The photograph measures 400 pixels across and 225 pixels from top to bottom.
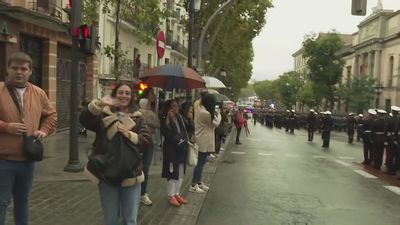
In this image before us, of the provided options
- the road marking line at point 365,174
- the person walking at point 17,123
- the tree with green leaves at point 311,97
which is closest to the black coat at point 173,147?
the person walking at point 17,123

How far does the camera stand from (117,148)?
455cm

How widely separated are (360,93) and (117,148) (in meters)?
49.9

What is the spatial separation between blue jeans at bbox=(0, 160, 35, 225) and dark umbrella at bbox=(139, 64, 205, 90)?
4092mm

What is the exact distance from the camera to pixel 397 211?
8539 millimetres

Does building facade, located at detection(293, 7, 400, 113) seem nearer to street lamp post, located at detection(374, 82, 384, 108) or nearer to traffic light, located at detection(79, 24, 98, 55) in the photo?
street lamp post, located at detection(374, 82, 384, 108)

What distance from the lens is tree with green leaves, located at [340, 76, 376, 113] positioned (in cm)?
5109

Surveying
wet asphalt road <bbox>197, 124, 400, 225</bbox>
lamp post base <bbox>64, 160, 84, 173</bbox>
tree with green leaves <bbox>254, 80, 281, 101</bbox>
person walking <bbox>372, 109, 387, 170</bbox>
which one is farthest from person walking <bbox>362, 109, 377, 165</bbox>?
tree with green leaves <bbox>254, 80, 281, 101</bbox>

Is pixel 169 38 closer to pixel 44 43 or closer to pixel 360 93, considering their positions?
pixel 360 93

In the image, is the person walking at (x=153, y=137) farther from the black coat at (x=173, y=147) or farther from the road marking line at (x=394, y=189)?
the road marking line at (x=394, y=189)

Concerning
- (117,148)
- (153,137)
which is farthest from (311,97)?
(117,148)

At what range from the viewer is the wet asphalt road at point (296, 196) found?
7629 millimetres

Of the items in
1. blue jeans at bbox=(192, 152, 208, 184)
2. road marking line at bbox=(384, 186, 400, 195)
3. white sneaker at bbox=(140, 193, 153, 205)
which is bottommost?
road marking line at bbox=(384, 186, 400, 195)

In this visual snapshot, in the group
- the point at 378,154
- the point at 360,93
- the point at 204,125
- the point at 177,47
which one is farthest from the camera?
the point at 360,93

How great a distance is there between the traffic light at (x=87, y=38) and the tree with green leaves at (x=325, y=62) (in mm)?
54508
